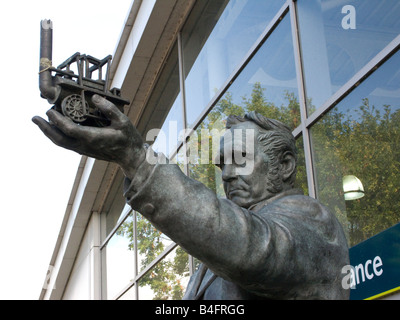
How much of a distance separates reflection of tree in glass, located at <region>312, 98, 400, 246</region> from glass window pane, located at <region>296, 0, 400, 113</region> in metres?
0.36

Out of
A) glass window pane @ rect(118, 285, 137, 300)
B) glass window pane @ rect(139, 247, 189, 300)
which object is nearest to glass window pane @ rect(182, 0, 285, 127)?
glass window pane @ rect(139, 247, 189, 300)

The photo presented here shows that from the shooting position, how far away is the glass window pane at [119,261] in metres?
14.9

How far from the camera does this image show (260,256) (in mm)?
2180

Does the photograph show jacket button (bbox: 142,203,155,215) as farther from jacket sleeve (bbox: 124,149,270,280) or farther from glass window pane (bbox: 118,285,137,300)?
glass window pane (bbox: 118,285,137,300)

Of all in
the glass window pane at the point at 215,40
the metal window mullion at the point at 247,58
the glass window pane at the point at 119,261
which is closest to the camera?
the metal window mullion at the point at 247,58

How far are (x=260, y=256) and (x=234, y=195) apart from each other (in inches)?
25.8

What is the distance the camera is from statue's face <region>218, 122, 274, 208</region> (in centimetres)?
279

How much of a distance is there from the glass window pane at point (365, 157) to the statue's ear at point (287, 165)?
2.99 metres

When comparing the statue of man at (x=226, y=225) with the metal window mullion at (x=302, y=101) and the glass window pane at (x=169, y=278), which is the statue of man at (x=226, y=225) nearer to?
the metal window mullion at (x=302, y=101)

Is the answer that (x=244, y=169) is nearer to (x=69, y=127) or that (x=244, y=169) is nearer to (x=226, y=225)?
(x=226, y=225)

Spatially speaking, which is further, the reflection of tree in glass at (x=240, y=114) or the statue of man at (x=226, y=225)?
the reflection of tree in glass at (x=240, y=114)

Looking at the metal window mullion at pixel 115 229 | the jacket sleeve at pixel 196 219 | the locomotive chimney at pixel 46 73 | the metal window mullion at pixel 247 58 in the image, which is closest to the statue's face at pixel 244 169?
the jacket sleeve at pixel 196 219
